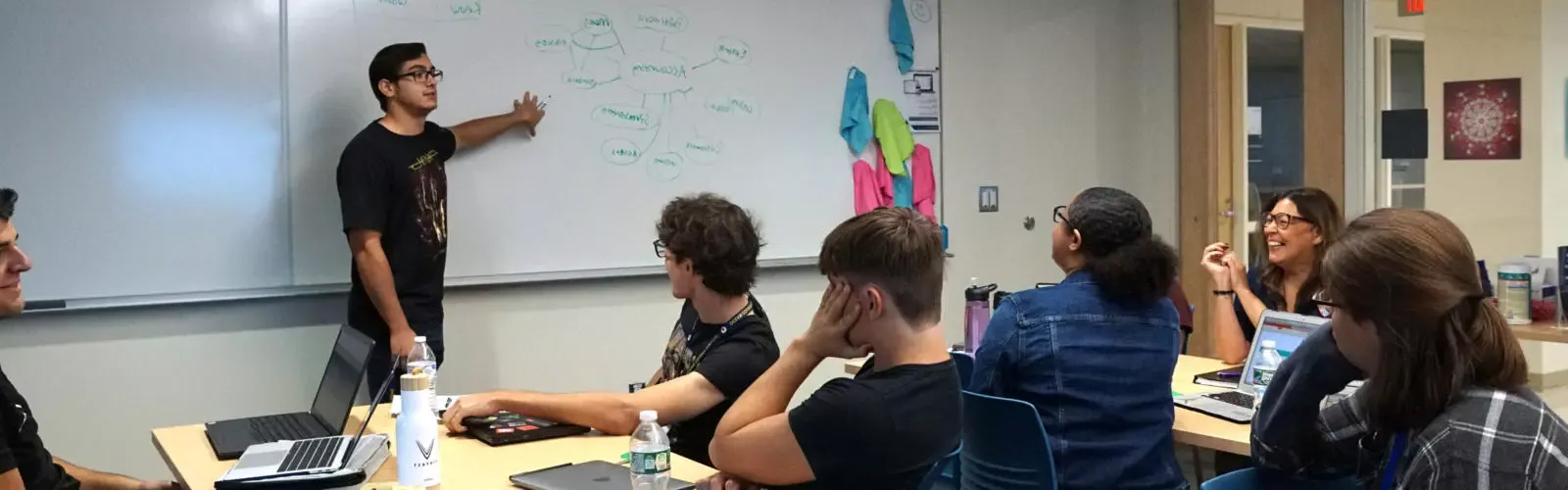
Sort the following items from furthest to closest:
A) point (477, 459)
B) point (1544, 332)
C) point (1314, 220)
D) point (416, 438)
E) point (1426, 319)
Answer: point (1544, 332) < point (1314, 220) < point (477, 459) < point (416, 438) < point (1426, 319)

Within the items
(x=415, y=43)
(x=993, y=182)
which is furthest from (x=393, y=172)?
(x=993, y=182)

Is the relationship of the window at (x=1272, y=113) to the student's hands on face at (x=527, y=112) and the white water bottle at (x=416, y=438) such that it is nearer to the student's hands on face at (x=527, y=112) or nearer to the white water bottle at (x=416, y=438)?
the student's hands on face at (x=527, y=112)

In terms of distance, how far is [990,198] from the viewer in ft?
17.2

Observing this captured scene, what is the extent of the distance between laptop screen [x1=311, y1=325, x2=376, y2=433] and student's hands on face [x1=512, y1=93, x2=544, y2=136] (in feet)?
5.00

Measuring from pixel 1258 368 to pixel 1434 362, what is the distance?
141 centimetres

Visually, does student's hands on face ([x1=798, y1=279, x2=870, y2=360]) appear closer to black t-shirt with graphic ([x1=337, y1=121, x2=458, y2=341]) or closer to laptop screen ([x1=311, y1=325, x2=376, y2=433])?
laptop screen ([x1=311, y1=325, x2=376, y2=433])

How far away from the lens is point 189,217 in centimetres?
364

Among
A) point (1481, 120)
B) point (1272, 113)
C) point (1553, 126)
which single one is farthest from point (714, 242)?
point (1272, 113)

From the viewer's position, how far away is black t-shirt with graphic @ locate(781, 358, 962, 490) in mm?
1793

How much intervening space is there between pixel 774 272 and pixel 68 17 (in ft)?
8.06

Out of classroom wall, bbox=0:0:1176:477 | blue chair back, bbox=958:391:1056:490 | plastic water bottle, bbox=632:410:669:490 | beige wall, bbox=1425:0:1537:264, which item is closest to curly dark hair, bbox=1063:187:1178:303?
blue chair back, bbox=958:391:1056:490

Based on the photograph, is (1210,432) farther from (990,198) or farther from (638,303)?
(990,198)

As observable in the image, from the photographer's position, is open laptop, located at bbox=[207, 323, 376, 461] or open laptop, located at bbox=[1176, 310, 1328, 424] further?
open laptop, located at bbox=[1176, 310, 1328, 424]

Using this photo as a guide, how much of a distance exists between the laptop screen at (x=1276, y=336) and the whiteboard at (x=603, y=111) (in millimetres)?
2097
